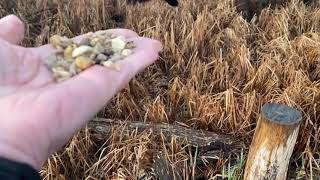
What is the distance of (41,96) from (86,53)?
1.07 ft

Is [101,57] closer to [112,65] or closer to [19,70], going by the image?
[112,65]

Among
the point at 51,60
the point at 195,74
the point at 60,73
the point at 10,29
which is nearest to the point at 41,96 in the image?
the point at 60,73

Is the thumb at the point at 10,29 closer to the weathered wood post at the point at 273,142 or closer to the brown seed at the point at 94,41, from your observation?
the brown seed at the point at 94,41

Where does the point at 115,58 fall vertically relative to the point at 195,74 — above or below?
above

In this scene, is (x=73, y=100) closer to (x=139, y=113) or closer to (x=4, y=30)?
(x=4, y=30)

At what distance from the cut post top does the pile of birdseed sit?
47 cm

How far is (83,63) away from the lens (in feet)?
4.68

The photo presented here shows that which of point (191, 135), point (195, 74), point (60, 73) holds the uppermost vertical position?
point (60, 73)

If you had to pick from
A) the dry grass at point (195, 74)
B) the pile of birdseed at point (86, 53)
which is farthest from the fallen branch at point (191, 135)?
the pile of birdseed at point (86, 53)

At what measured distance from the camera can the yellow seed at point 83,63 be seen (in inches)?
55.8

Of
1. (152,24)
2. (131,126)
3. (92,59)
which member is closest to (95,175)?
(131,126)

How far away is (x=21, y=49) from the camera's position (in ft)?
4.79

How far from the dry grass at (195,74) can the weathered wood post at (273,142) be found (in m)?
0.16

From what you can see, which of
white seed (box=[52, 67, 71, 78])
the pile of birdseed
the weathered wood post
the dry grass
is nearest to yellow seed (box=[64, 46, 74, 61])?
the pile of birdseed
